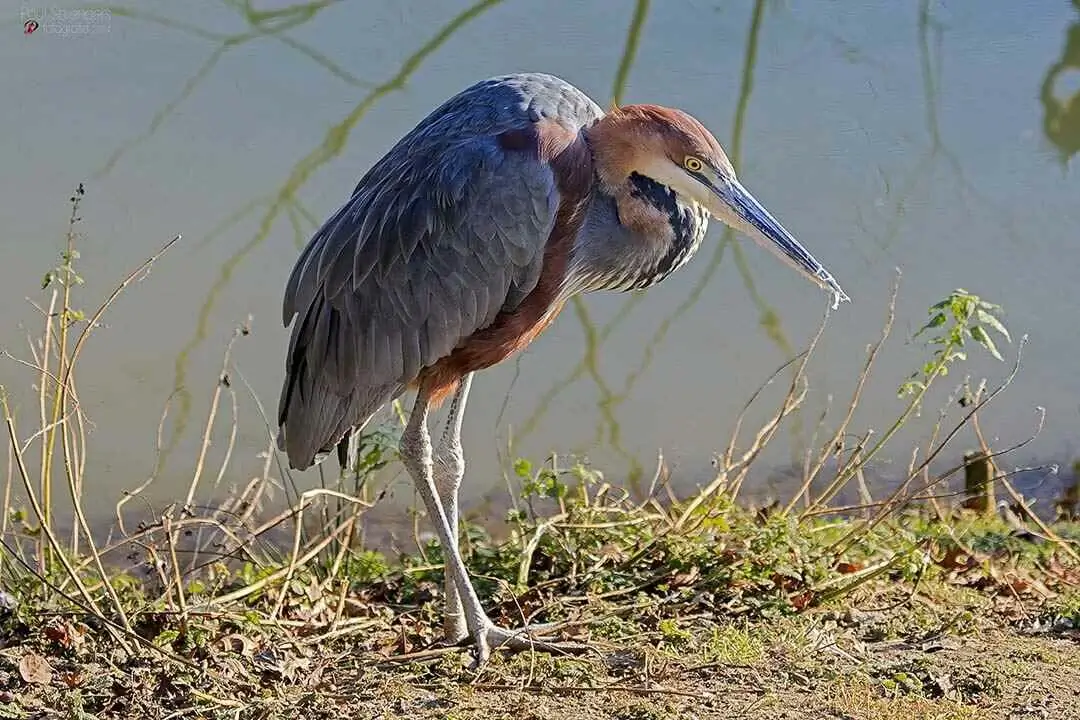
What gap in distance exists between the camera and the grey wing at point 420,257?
3.73 metres

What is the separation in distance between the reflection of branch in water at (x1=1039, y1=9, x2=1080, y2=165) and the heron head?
16.7ft

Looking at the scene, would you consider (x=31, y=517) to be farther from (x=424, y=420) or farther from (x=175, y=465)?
(x=424, y=420)

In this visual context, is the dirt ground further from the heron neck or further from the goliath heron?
the heron neck

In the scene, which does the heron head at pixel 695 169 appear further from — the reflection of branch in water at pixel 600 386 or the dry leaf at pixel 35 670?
the dry leaf at pixel 35 670

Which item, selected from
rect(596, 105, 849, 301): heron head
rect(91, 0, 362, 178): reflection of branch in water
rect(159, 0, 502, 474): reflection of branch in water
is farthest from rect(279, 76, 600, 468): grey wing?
rect(91, 0, 362, 178): reflection of branch in water

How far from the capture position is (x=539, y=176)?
3.71 m

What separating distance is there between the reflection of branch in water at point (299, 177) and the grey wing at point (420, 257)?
123cm

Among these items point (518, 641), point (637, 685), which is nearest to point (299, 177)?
point (518, 641)

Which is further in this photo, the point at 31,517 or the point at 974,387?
the point at 974,387

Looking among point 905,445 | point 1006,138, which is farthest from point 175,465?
point 1006,138

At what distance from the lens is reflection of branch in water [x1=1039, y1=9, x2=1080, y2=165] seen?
26.9 feet

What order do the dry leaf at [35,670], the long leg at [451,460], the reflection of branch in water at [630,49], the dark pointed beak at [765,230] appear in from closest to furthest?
the dry leaf at [35,670] → the dark pointed beak at [765,230] → the long leg at [451,460] → the reflection of branch in water at [630,49]

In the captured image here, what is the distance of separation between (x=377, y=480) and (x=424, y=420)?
1745mm

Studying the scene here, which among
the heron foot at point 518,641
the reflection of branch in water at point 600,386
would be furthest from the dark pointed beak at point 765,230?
the reflection of branch in water at point 600,386
